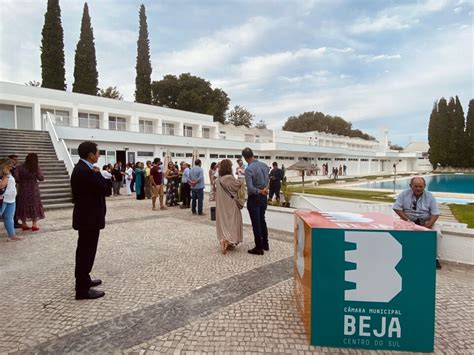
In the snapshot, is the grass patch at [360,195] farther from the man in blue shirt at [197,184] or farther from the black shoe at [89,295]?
the black shoe at [89,295]

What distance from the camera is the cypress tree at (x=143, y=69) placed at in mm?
36094

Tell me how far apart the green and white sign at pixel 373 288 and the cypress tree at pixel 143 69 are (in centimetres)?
3732

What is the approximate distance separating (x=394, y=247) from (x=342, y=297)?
0.62m

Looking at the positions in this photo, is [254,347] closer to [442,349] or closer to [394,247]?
[394,247]

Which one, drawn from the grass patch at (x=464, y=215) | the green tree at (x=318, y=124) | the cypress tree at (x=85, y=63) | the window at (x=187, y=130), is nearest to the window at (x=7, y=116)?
the cypress tree at (x=85, y=63)

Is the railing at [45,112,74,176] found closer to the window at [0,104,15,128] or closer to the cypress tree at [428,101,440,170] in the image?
the window at [0,104,15,128]

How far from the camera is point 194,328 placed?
2.86 m

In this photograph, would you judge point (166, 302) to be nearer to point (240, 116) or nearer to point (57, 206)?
point (57, 206)

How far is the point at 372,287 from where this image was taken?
2510 millimetres

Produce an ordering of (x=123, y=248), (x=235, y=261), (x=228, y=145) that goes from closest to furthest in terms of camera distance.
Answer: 1. (x=235, y=261)
2. (x=123, y=248)
3. (x=228, y=145)

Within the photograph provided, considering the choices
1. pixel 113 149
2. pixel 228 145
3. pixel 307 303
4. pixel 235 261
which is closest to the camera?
pixel 307 303

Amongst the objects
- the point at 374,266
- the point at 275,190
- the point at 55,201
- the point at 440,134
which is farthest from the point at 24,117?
the point at 440,134

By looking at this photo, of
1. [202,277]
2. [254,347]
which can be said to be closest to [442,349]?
[254,347]

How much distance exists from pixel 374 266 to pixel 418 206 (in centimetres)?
273
